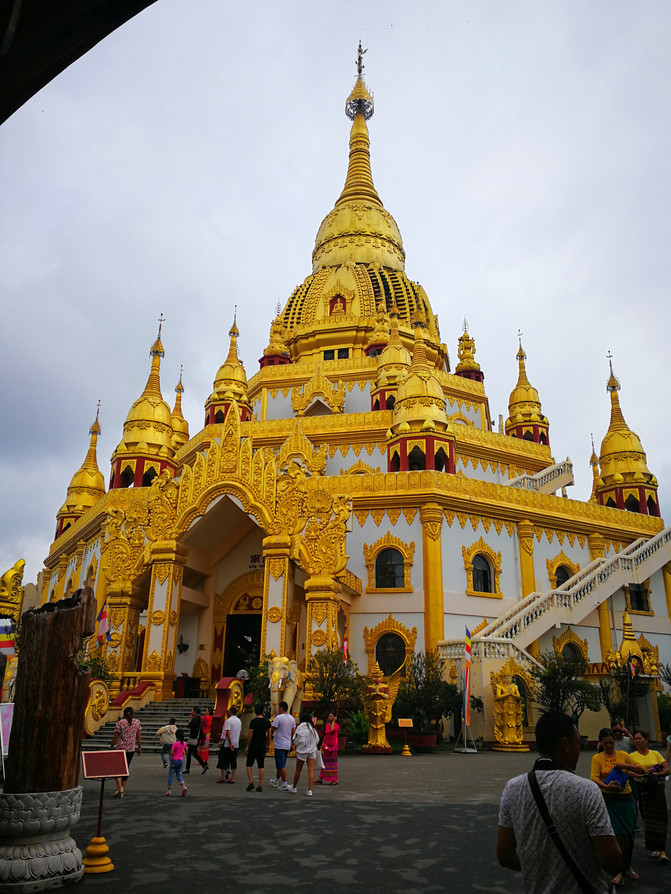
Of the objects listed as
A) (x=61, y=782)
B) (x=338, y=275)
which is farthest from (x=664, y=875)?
(x=338, y=275)

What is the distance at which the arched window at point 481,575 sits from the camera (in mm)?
28156

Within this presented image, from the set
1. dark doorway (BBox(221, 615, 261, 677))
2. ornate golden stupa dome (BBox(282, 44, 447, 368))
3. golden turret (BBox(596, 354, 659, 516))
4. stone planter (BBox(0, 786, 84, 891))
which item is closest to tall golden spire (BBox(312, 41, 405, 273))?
ornate golden stupa dome (BBox(282, 44, 447, 368))

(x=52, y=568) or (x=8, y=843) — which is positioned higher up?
(x=52, y=568)

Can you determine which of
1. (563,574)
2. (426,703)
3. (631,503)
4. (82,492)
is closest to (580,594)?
(563,574)

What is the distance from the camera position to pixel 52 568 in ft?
143

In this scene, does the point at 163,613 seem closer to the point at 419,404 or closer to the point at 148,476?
the point at 148,476

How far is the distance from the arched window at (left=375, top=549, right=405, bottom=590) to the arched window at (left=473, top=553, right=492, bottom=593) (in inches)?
115

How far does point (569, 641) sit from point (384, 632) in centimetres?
727

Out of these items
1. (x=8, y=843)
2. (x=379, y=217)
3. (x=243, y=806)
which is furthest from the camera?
(x=379, y=217)

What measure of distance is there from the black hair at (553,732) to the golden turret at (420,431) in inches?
1024

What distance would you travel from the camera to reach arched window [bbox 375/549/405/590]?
27266mm

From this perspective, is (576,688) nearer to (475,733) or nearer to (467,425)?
(475,733)

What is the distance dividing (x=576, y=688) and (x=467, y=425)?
1795 centimetres

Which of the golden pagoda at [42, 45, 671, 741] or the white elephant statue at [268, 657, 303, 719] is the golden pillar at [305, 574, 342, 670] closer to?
the golden pagoda at [42, 45, 671, 741]
